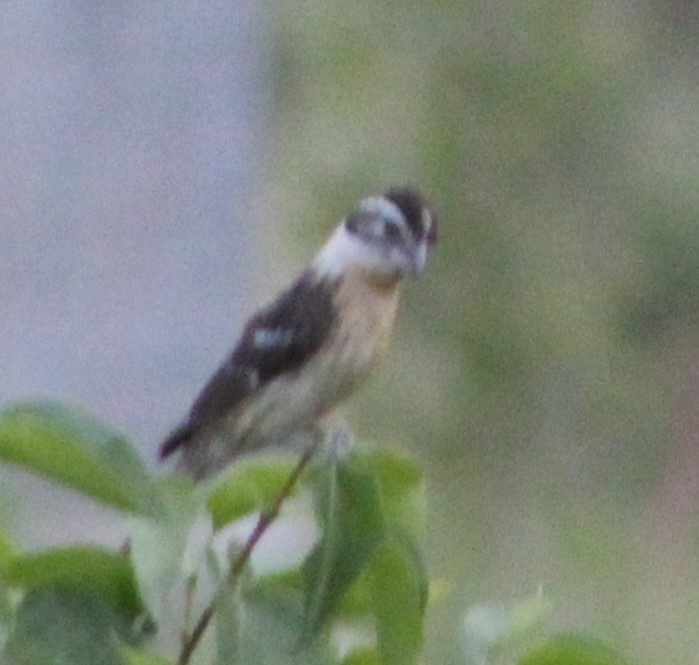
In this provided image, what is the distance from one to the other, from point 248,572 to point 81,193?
1430 mm

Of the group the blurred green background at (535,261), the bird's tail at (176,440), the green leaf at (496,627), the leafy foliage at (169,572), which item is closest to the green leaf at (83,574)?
the leafy foliage at (169,572)

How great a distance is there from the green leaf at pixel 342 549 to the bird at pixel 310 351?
500 millimetres

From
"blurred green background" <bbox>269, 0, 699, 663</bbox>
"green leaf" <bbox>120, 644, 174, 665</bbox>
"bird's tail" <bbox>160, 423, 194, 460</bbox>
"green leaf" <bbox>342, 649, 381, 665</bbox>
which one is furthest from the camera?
"blurred green background" <bbox>269, 0, 699, 663</bbox>

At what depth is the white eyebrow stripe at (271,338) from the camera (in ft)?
3.43

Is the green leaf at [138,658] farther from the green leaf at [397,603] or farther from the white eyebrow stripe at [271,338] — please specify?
the white eyebrow stripe at [271,338]

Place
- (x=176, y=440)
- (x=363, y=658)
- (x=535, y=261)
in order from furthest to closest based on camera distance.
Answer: (x=535, y=261), (x=176, y=440), (x=363, y=658)

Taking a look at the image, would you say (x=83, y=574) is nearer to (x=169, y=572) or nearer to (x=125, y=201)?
(x=169, y=572)

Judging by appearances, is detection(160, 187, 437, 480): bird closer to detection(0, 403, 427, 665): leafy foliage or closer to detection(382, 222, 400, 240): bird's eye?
detection(382, 222, 400, 240): bird's eye

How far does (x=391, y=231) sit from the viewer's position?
1.03 m

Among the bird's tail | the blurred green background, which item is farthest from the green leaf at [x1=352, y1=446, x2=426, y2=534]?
the blurred green background

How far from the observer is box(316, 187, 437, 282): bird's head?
3.32 feet

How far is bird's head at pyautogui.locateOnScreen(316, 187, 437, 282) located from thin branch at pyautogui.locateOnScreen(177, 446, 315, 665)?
484mm

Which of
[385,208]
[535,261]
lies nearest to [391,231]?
[385,208]

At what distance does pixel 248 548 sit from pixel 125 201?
1435 millimetres
